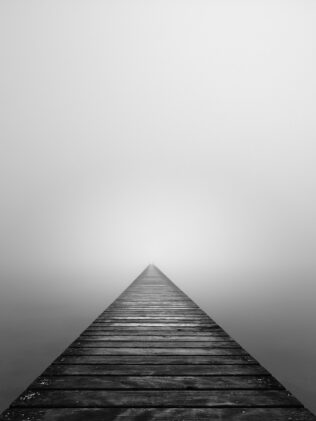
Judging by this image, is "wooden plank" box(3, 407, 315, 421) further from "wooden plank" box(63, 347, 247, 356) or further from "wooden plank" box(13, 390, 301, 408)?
"wooden plank" box(63, 347, 247, 356)

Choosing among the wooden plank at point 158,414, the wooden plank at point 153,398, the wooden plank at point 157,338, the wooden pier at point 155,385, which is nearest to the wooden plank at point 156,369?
the wooden pier at point 155,385

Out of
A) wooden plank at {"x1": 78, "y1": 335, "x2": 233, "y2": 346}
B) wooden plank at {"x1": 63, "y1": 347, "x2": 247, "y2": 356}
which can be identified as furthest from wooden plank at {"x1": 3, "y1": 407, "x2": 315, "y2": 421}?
wooden plank at {"x1": 78, "y1": 335, "x2": 233, "y2": 346}

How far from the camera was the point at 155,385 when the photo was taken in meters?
2.85

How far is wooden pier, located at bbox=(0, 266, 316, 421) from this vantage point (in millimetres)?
2348

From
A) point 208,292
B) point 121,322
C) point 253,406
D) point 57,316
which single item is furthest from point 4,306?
point 253,406

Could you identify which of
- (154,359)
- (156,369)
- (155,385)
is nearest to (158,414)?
(155,385)

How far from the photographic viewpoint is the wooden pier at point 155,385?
92.4 inches

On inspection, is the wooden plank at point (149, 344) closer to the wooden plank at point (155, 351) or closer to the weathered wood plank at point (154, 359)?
the wooden plank at point (155, 351)

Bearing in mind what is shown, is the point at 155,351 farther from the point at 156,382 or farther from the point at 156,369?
the point at 156,382

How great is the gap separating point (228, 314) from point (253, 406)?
21.0 meters

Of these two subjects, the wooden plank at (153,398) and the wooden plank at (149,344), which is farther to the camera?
the wooden plank at (149,344)

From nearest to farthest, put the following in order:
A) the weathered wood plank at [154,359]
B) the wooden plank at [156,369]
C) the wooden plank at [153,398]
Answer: the wooden plank at [153,398] → the wooden plank at [156,369] → the weathered wood plank at [154,359]

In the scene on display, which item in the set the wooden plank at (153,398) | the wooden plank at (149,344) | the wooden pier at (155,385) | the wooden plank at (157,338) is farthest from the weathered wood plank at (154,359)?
the wooden plank at (153,398)

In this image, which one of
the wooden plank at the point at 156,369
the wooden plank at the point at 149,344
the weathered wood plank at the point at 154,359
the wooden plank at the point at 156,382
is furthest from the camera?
the wooden plank at the point at 149,344
